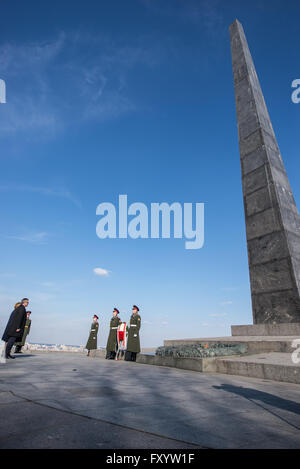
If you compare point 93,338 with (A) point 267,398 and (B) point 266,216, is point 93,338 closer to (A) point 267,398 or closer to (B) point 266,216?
(B) point 266,216

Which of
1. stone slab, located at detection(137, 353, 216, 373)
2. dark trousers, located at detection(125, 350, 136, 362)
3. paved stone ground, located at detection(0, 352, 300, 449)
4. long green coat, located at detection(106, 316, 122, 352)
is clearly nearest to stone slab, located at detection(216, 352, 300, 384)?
stone slab, located at detection(137, 353, 216, 373)

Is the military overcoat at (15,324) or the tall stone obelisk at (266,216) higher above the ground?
the tall stone obelisk at (266,216)

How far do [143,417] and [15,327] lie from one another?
7720mm

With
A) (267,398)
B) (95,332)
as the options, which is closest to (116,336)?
(95,332)

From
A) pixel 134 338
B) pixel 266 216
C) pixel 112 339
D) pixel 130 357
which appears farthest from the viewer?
pixel 266 216

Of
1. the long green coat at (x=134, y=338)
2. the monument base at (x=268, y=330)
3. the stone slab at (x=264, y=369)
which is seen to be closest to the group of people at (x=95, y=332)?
the long green coat at (x=134, y=338)

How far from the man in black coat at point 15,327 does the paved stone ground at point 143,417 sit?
5194 millimetres

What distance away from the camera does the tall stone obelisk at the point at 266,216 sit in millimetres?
11359

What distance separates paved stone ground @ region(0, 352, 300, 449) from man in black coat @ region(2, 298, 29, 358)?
17.0 feet

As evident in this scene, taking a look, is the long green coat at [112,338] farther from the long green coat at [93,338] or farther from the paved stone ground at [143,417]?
the paved stone ground at [143,417]

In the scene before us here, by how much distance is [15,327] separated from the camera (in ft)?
29.8

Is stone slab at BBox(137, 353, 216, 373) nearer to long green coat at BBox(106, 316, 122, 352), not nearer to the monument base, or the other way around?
long green coat at BBox(106, 316, 122, 352)

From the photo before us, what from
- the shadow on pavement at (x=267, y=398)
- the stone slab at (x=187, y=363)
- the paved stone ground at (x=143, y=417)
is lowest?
the stone slab at (x=187, y=363)
